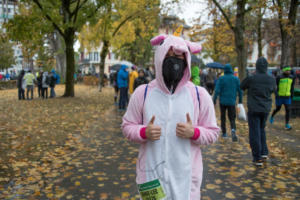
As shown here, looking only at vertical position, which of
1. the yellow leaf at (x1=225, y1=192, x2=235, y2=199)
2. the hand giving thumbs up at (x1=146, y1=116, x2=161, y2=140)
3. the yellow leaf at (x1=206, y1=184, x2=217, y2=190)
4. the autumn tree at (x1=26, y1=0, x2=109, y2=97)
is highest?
the autumn tree at (x1=26, y1=0, x2=109, y2=97)

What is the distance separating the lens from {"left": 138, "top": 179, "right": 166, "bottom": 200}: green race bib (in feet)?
7.43

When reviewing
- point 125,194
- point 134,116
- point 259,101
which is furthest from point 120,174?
point 134,116

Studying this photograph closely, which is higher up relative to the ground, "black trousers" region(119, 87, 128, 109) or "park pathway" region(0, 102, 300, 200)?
"black trousers" region(119, 87, 128, 109)

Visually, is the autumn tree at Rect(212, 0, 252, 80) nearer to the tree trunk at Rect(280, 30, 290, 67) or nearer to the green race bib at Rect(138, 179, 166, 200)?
the tree trunk at Rect(280, 30, 290, 67)

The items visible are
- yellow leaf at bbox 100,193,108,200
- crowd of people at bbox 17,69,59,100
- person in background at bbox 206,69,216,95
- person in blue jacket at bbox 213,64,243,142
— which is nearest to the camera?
yellow leaf at bbox 100,193,108,200

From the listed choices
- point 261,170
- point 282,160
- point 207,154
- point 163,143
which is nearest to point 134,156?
point 207,154

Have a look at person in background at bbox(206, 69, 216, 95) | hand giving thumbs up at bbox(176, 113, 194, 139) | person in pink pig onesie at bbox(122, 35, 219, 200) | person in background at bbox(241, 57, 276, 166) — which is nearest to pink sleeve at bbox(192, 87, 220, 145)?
person in pink pig onesie at bbox(122, 35, 219, 200)

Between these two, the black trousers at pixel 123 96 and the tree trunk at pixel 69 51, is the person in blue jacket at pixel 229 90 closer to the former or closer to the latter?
the black trousers at pixel 123 96

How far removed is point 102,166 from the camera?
19.3ft

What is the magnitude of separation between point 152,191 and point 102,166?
377cm

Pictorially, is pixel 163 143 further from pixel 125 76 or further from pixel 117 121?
pixel 125 76

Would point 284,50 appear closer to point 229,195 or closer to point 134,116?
point 229,195

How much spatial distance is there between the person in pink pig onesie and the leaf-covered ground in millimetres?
2248

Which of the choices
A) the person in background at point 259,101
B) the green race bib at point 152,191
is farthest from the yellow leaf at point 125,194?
the person in background at point 259,101
